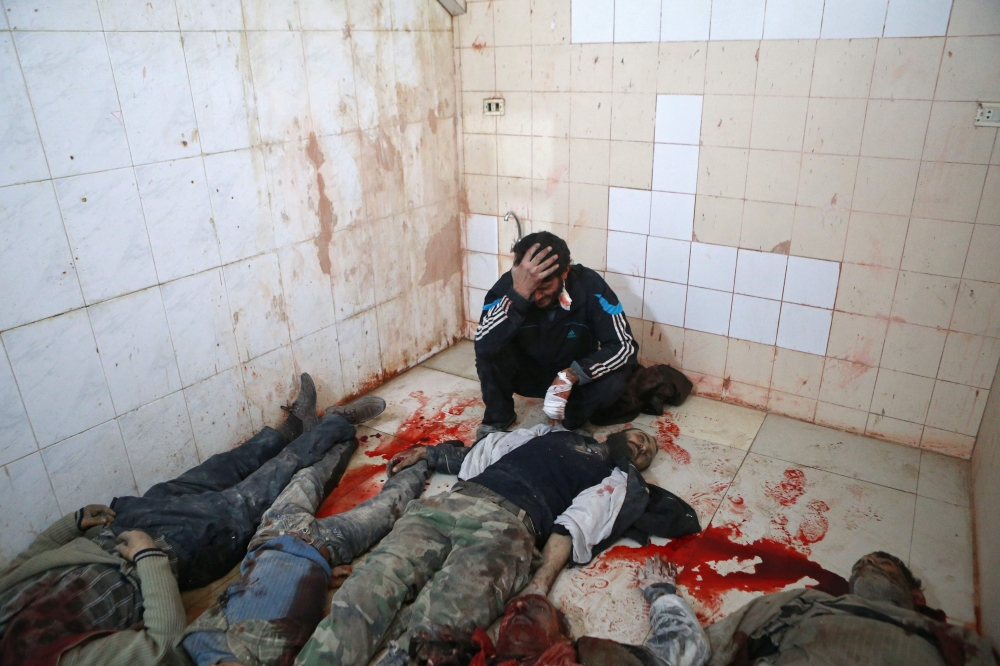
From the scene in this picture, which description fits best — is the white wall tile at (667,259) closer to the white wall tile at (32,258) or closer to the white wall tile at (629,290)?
the white wall tile at (629,290)

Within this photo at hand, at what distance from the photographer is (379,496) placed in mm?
2719

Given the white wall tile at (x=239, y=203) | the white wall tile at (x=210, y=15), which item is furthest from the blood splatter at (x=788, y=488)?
the white wall tile at (x=210, y=15)

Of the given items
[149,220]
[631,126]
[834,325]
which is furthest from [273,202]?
[834,325]

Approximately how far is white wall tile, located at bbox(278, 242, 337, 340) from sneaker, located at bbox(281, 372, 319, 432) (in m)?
0.23

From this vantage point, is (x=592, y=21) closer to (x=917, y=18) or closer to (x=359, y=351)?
(x=917, y=18)

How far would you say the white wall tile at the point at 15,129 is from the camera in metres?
2.18

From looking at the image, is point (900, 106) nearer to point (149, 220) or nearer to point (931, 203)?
point (931, 203)

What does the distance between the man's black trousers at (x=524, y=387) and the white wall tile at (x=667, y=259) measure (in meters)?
0.59

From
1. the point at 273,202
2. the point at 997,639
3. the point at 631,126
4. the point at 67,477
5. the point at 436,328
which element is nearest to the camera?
the point at 997,639

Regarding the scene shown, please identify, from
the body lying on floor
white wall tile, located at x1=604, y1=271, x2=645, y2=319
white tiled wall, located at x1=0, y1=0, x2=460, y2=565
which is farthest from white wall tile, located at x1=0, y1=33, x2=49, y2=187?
white wall tile, located at x1=604, y1=271, x2=645, y2=319

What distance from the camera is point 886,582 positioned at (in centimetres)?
207

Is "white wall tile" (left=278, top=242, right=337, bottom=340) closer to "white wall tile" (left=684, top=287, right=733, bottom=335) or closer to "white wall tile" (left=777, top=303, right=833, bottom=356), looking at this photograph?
"white wall tile" (left=684, top=287, right=733, bottom=335)

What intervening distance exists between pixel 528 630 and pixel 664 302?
2.13m

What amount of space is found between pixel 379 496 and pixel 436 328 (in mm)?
1689
